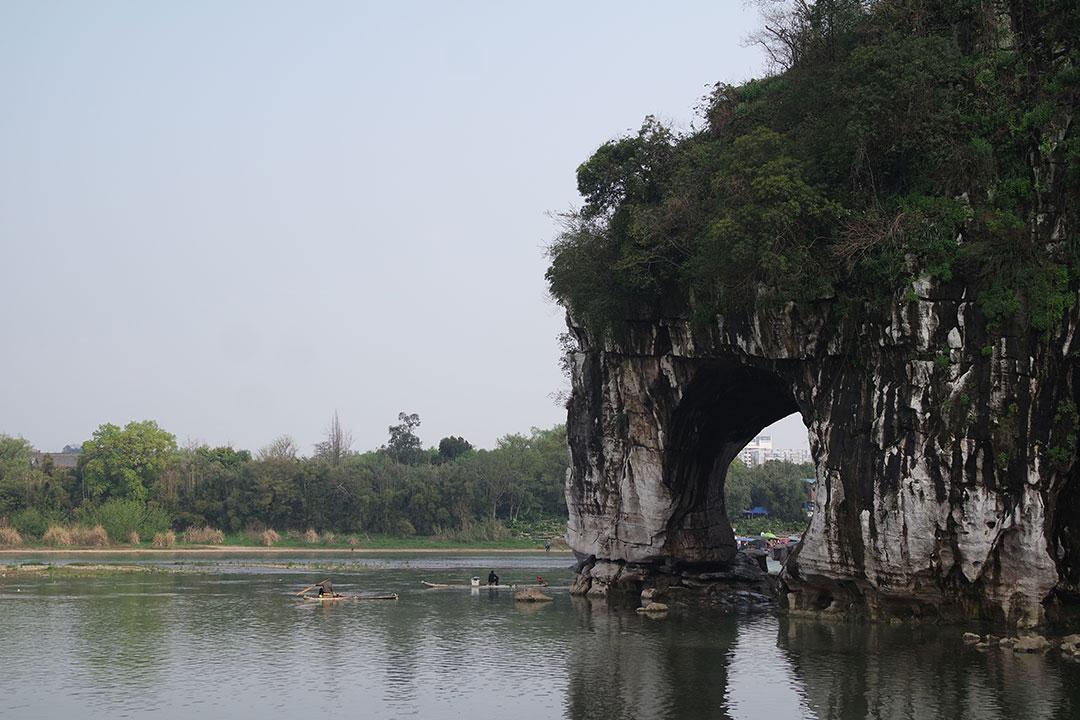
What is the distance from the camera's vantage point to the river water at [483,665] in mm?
22969

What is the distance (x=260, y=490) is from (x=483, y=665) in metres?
61.1

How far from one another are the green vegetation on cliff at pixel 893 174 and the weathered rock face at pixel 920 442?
1.00 meters

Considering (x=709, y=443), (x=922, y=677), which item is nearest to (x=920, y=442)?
(x=922, y=677)

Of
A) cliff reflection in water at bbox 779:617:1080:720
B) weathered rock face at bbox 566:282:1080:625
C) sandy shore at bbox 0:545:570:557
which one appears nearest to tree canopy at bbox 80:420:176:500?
sandy shore at bbox 0:545:570:557

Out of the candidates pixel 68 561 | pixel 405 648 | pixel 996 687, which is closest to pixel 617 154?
pixel 405 648

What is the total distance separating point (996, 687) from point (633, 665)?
808cm

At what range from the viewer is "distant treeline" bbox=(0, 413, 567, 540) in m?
82.4

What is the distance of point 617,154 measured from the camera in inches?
1628

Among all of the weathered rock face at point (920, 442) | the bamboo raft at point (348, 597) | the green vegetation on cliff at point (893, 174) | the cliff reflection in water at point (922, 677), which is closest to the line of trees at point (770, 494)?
the bamboo raft at point (348, 597)

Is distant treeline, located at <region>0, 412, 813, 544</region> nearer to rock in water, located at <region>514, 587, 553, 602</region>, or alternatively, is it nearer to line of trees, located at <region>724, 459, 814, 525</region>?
line of trees, located at <region>724, 459, 814, 525</region>

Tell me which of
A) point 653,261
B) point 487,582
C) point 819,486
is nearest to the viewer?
point 819,486

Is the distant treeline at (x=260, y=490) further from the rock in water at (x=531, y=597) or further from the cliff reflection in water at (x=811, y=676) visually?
the cliff reflection in water at (x=811, y=676)

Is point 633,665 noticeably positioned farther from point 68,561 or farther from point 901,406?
point 68,561

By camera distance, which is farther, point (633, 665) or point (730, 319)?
point (730, 319)
